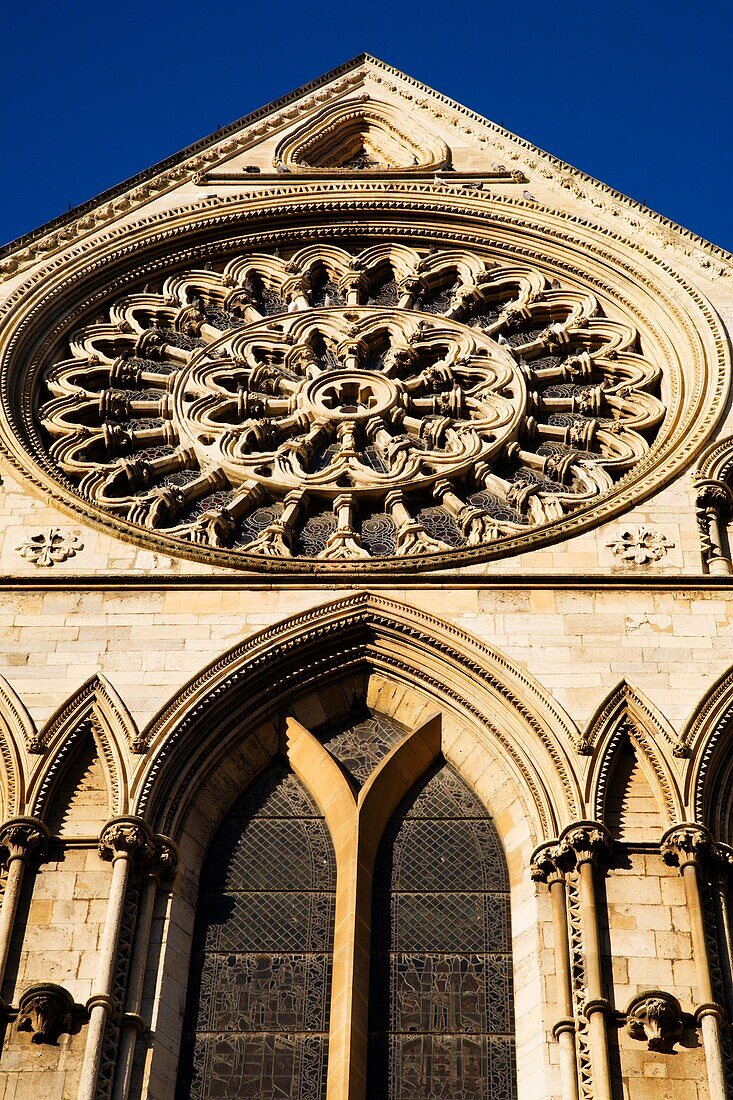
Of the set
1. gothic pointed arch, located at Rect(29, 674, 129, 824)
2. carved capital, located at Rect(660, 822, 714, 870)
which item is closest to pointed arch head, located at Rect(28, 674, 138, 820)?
gothic pointed arch, located at Rect(29, 674, 129, 824)

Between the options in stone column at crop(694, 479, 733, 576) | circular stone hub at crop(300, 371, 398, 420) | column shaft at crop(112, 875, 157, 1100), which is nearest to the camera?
column shaft at crop(112, 875, 157, 1100)

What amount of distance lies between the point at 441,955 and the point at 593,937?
4.87 feet

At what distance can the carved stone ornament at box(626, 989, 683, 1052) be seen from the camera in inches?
591

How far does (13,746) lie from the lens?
17234 mm

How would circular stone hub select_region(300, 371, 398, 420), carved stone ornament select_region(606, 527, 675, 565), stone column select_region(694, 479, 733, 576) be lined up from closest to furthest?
stone column select_region(694, 479, 733, 576)
carved stone ornament select_region(606, 527, 675, 565)
circular stone hub select_region(300, 371, 398, 420)

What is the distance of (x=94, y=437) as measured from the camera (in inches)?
850

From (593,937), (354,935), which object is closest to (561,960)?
(593,937)

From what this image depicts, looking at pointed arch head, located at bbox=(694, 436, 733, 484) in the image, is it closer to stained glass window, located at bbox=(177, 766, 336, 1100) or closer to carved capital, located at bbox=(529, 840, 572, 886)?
carved capital, located at bbox=(529, 840, 572, 886)

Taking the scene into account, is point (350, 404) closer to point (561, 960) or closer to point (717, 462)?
point (717, 462)

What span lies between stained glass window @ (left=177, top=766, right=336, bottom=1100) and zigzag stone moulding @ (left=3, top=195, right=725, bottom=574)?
2.70 meters

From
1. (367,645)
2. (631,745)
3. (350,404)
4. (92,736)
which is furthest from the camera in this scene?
(350,404)

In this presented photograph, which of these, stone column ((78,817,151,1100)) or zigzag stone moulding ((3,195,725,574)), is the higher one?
zigzag stone moulding ((3,195,725,574))

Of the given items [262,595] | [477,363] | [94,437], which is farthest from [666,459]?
[94,437]

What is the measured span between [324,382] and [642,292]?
3.83 m
